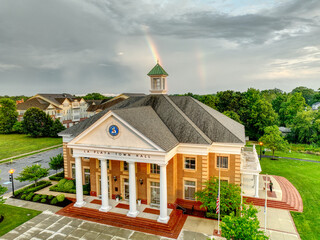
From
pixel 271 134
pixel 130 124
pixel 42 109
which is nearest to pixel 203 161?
pixel 130 124

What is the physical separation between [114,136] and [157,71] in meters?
12.7

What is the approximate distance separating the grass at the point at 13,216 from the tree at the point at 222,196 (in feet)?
57.8

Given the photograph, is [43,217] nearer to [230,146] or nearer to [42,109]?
[230,146]

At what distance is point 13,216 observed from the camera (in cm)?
2283

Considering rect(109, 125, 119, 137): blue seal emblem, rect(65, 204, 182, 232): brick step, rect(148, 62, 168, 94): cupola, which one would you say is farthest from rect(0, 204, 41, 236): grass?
rect(148, 62, 168, 94): cupola

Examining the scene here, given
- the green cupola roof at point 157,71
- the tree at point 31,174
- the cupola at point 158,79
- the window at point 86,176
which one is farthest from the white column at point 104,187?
the green cupola roof at point 157,71

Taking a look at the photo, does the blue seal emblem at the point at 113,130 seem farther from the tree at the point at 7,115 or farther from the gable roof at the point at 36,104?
the tree at the point at 7,115

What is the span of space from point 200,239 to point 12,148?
57886mm

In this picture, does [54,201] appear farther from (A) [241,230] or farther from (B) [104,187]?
(A) [241,230]

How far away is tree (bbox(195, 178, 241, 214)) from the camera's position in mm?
20953

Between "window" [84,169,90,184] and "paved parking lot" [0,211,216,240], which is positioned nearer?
"paved parking lot" [0,211,216,240]

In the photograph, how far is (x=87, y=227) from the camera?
68.4 ft

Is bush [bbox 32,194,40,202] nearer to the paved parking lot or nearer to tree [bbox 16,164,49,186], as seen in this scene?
tree [bbox 16,164,49,186]

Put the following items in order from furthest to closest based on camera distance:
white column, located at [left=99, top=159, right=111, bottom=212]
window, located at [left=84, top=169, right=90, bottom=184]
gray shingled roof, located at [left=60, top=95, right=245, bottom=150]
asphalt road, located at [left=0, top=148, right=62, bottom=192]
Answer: asphalt road, located at [left=0, top=148, right=62, bottom=192] → window, located at [left=84, top=169, right=90, bottom=184] → white column, located at [left=99, top=159, right=111, bottom=212] → gray shingled roof, located at [left=60, top=95, right=245, bottom=150]
